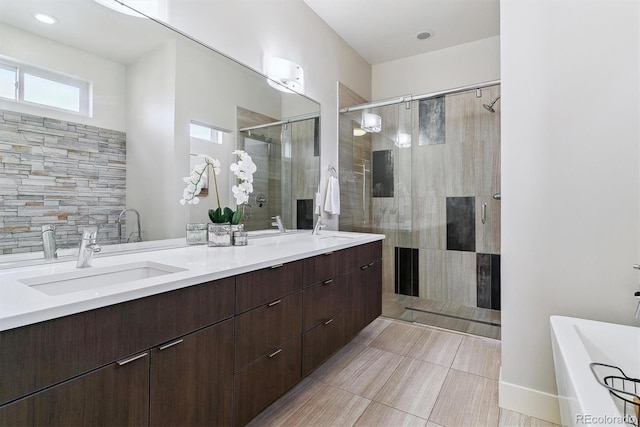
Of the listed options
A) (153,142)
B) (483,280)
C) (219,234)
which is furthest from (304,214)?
(483,280)

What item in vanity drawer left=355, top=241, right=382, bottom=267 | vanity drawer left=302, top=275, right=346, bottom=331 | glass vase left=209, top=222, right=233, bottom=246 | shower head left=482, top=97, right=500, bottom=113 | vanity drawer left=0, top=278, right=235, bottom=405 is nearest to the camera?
vanity drawer left=0, top=278, right=235, bottom=405

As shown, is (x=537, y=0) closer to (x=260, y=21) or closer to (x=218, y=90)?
(x=260, y=21)

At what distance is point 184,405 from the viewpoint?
41.4 inches

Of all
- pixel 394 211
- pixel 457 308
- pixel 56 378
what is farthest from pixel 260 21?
pixel 457 308

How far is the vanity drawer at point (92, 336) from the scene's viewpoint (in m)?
0.70

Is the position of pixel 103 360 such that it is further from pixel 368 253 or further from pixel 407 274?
pixel 407 274

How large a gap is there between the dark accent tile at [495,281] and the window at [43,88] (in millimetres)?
3336

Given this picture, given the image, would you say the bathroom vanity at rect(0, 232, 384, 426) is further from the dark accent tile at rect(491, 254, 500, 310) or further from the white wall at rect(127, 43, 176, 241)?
the dark accent tile at rect(491, 254, 500, 310)

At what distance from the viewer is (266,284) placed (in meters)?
1.39

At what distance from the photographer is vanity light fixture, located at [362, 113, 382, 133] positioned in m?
3.22

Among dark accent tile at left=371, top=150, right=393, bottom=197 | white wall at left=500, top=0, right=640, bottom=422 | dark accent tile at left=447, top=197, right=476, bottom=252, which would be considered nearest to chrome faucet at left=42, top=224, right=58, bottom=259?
white wall at left=500, top=0, right=640, bottom=422

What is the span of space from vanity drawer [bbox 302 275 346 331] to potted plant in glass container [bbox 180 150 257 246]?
584 mm

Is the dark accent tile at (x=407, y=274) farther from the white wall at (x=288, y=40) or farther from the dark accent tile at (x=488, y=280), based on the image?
the white wall at (x=288, y=40)

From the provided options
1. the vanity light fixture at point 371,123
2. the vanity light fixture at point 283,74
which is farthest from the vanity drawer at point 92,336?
the vanity light fixture at point 371,123
